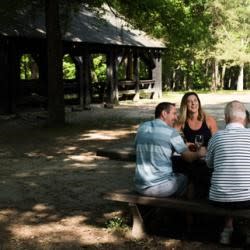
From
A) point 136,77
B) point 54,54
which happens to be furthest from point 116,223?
point 136,77

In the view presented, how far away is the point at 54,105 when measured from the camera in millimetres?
16406

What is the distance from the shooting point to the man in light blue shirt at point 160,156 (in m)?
5.71

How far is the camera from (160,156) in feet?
18.9

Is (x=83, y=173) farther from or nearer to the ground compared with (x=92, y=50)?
nearer to the ground

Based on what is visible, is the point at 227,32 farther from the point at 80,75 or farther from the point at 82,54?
the point at 80,75

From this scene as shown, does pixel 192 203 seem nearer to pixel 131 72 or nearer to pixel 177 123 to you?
pixel 177 123

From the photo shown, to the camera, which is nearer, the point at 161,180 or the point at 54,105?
the point at 161,180

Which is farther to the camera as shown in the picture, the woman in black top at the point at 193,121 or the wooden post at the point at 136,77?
the wooden post at the point at 136,77

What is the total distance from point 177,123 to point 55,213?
1976 mm

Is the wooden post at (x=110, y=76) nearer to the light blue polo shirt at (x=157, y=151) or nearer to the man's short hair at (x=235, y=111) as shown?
the light blue polo shirt at (x=157, y=151)

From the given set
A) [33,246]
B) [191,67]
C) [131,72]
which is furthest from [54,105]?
[191,67]

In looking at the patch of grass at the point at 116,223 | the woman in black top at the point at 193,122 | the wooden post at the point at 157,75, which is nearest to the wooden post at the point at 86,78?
the wooden post at the point at 157,75

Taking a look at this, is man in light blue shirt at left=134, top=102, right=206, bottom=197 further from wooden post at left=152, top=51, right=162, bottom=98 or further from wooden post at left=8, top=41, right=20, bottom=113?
wooden post at left=152, top=51, right=162, bottom=98

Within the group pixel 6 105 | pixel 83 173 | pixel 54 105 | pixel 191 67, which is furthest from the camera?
pixel 191 67
